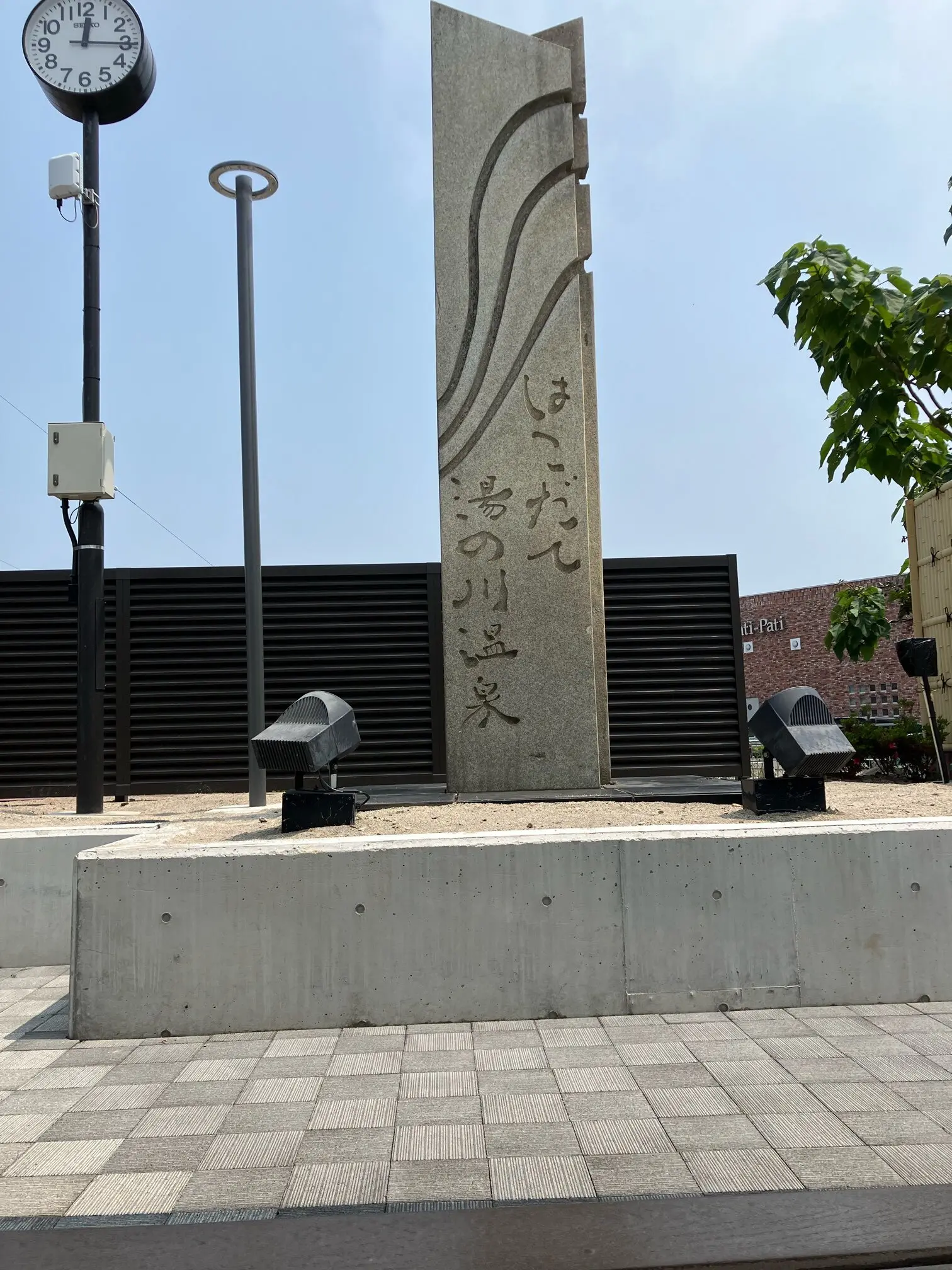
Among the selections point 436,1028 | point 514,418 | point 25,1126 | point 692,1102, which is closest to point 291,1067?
point 436,1028

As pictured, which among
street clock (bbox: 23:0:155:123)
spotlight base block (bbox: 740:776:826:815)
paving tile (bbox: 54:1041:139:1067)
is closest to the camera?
paving tile (bbox: 54:1041:139:1067)

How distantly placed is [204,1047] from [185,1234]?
1717mm

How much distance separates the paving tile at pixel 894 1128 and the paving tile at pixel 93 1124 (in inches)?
88.2

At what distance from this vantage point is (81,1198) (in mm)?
2668

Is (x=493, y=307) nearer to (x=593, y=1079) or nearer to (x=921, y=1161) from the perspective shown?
(x=593, y=1079)

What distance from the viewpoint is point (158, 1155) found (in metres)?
2.95

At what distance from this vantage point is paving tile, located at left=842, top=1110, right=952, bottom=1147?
291 cm

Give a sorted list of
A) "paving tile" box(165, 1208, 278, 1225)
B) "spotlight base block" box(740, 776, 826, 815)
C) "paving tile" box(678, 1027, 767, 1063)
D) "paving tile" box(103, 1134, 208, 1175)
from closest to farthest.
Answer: "paving tile" box(165, 1208, 278, 1225), "paving tile" box(103, 1134, 208, 1175), "paving tile" box(678, 1027, 767, 1063), "spotlight base block" box(740, 776, 826, 815)

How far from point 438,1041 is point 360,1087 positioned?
0.61m

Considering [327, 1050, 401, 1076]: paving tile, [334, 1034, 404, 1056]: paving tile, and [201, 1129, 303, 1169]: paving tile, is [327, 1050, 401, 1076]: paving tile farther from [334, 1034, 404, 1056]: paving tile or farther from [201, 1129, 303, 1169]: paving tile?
[201, 1129, 303, 1169]: paving tile

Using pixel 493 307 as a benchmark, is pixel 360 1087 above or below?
below

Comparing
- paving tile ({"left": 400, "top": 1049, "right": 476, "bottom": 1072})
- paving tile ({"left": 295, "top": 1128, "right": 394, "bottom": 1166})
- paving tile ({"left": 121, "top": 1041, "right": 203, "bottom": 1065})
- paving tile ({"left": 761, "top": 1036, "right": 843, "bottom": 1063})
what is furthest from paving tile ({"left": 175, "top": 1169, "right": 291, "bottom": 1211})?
paving tile ({"left": 761, "top": 1036, "right": 843, "bottom": 1063})

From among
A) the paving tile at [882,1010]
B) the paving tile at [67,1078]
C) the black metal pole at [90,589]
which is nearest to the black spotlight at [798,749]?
the paving tile at [882,1010]

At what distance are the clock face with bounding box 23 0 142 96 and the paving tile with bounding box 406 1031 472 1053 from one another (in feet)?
23.3
